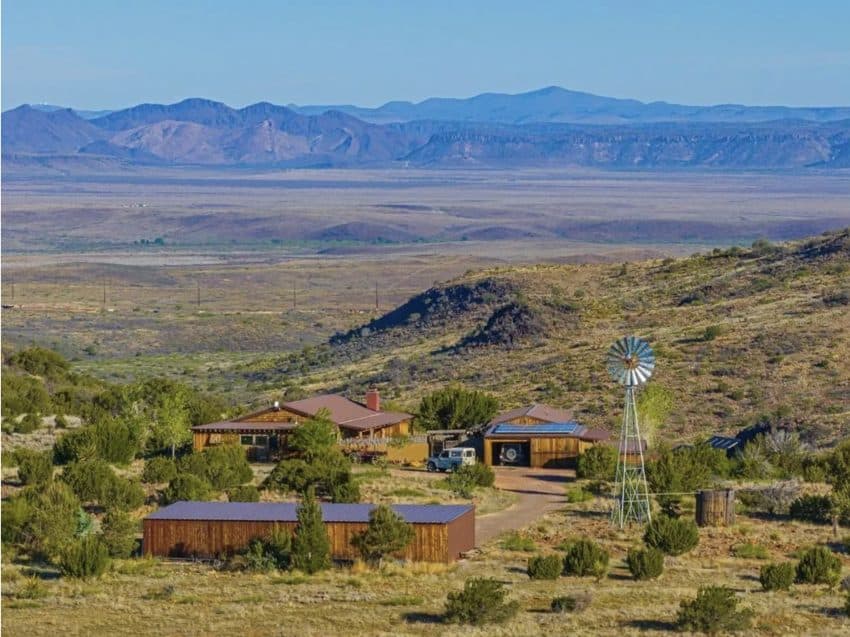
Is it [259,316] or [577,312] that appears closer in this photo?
[577,312]

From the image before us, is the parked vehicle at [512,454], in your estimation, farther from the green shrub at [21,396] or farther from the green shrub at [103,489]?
the green shrub at [21,396]

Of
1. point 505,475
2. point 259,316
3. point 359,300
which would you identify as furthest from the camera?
point 359,300

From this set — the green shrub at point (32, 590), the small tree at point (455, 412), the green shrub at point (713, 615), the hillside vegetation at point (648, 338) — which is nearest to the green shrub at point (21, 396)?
the small tree at point (455, 412)

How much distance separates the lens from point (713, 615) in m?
29.0

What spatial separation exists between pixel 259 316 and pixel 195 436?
69.6 m

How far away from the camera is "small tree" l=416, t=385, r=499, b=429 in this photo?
2087 inches

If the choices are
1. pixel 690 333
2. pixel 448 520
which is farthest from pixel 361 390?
pixel 448 520

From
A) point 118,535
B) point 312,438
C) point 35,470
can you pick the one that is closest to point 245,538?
point 118,535

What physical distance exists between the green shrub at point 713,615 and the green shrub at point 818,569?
12.1ft

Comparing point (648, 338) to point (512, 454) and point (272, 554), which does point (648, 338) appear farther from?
point (272, 554)

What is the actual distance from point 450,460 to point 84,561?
15.0 m

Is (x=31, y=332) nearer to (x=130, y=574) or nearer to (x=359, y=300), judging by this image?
(x=359, y=300)

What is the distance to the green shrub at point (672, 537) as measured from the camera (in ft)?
116

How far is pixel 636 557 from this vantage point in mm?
33281
